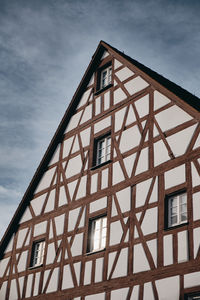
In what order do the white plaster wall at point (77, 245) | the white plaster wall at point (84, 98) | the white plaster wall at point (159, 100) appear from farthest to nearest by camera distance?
the white plaster wall at point (84, 98) → the white plaster wall at point (77, 245) → the white plaster wall at point (159, 100)

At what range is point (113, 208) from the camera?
13.0 metres

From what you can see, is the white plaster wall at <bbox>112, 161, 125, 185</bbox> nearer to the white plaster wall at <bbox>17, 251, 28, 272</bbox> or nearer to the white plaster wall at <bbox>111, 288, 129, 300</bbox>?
the white plaster wall at <bbox>111, 288, 129, 300</bbox>

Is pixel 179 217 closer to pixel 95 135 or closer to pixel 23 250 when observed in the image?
pixel 95 135

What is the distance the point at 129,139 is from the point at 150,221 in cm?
283

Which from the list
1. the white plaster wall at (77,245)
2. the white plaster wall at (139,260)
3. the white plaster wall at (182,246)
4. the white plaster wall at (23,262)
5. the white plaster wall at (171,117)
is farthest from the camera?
the white plaster wall at (23,262)

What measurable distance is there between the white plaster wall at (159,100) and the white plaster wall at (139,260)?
152 inches

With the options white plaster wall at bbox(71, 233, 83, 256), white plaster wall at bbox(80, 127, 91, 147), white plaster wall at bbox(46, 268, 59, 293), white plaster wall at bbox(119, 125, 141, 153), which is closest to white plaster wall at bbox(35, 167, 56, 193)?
white plaster wall at bbox(80, 127, 91, 147)

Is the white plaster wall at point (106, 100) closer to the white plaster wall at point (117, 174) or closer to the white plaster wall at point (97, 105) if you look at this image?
the white plaster wall at point (97, 105)

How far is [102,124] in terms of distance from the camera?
1510 cm

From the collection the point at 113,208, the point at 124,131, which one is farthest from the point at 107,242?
the point at 124,131

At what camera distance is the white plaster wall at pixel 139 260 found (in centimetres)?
1126

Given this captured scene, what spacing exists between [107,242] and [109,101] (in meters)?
4.78

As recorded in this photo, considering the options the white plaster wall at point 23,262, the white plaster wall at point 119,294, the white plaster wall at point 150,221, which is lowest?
the white plaster wall at point 119,294

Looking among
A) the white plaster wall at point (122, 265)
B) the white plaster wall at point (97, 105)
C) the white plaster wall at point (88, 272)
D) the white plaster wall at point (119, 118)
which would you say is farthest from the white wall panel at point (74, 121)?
the white plaster wall at point (122, 265)
